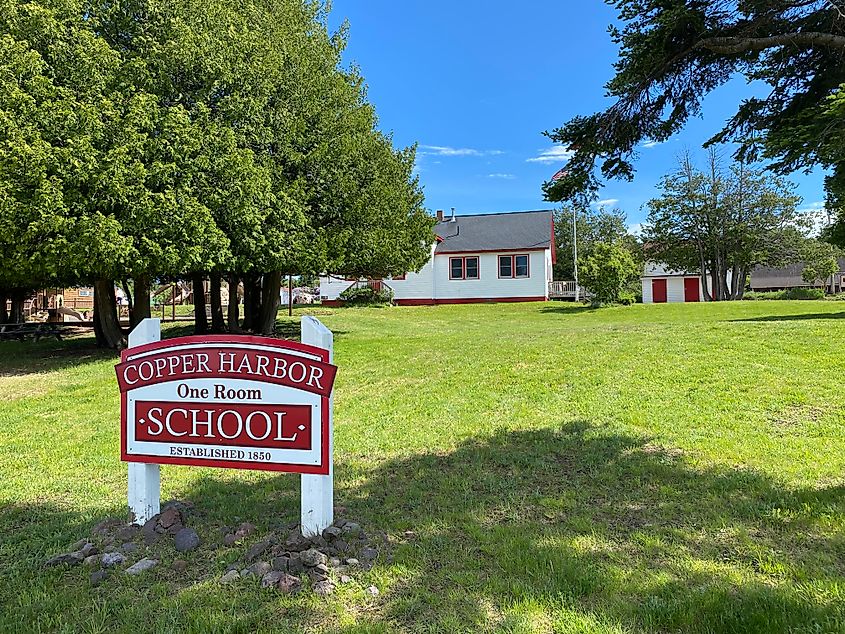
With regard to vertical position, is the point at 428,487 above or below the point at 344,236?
below

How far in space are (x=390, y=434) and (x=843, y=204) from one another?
4446 millimetres

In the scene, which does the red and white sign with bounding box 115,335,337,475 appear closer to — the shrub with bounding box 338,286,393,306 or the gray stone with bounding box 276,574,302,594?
the gray stone with bounding box 276,574,302,594

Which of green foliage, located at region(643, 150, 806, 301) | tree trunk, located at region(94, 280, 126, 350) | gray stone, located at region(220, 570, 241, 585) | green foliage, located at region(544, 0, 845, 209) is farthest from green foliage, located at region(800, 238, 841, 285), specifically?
gray stone, located at region(220, 570, 241, 585)

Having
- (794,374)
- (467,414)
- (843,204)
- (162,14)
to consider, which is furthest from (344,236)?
(843,204)

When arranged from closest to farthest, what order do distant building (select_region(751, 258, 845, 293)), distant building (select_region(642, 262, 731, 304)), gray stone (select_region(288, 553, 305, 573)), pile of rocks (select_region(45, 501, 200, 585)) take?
gray stone (select_region(288, 553, 305, 573)) < pile of rocks (select_region(45, 501, 200, 585)) < distant building (select_region(642, 262, 731, 304)) < distant building (select_region(751, 258, 845, 293))

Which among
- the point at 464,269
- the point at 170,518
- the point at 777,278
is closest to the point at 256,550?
the point at 170,518

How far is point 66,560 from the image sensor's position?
3293mm

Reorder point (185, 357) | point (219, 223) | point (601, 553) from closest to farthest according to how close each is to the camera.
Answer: point (601, 553) < point (185, 357) < point (219, 223)

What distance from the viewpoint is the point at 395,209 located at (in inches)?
615

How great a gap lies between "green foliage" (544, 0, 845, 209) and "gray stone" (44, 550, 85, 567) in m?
4.31

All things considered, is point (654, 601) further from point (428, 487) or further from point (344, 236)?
point (344, 236)

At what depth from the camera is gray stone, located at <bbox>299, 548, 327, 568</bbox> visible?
310 cm

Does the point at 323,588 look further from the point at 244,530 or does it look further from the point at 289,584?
the point at 244,530

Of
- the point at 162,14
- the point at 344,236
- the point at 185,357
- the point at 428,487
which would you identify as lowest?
the point at 428,487
